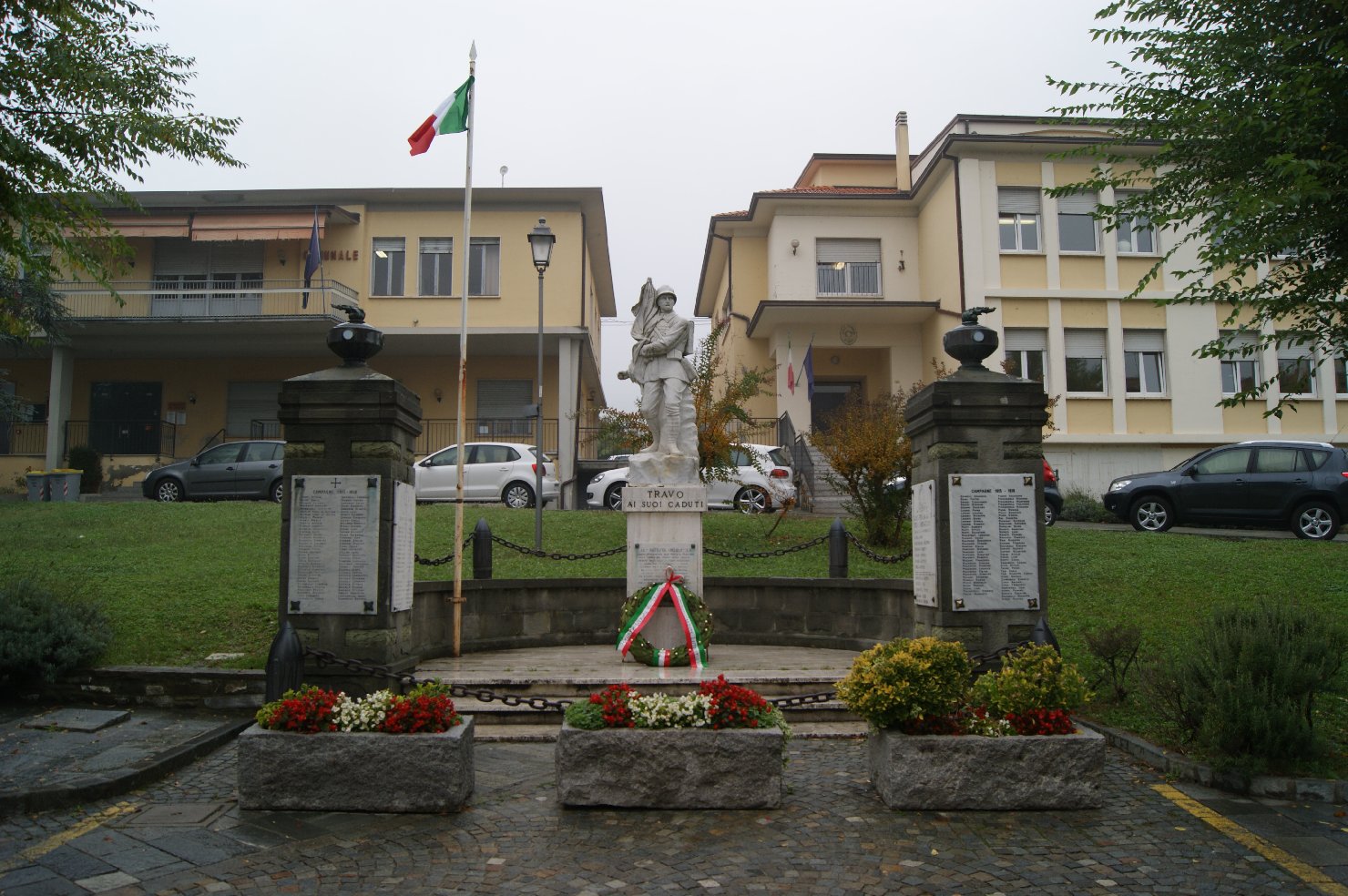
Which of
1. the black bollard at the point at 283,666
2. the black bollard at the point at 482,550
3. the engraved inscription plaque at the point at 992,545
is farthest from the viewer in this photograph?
the black bollard at the point at 482,550

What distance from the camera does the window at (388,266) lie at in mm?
26234

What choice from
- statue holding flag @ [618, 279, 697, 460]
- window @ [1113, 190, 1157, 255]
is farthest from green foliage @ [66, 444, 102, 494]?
window @ [1113, 190, 1157, 255]

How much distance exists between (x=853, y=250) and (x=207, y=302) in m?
17.3

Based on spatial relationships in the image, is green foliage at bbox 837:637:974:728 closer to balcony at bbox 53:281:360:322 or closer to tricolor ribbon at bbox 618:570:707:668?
tricolor ribbon at bbox 618:570:707:668

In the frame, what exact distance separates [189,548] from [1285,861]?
1378cm

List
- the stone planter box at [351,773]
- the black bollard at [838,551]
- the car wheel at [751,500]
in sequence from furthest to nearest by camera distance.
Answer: the car wheel at [751,500]
the black bollard at [838,551]
the stone planter box at [351,773]

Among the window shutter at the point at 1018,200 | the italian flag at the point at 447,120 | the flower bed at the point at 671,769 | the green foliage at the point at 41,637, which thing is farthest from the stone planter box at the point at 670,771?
the window shutter at the point at 1018,200

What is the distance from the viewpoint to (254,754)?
5.50m

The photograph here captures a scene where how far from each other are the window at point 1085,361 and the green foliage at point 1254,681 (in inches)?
749

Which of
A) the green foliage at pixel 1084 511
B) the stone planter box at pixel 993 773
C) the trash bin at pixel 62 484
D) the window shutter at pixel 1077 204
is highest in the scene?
the window shutter at pixel 1077 204

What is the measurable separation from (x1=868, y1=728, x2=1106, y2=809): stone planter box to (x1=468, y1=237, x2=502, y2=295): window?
72.9ft

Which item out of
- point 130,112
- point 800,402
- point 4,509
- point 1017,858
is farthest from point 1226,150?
point 4,509

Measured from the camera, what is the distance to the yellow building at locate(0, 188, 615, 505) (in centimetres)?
2530

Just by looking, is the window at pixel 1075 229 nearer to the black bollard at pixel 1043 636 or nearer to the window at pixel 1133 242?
the window at pixel 1133 242
